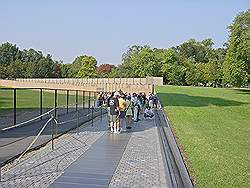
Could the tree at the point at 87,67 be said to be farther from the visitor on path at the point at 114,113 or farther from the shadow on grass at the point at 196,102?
the visitor on path at the point at 114,113

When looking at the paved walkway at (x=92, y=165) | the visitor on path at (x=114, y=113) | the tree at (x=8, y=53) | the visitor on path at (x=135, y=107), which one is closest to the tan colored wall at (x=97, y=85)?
the visitor on path at (x=135, y=107)

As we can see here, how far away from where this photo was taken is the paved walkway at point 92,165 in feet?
32.0

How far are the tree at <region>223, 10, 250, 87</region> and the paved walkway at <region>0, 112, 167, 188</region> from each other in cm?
6527

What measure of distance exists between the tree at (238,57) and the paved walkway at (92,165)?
6527 centimetres

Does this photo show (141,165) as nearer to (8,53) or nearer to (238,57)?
(238,57)

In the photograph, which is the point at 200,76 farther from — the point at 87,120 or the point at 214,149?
the point at 214,149

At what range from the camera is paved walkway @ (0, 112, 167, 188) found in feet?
32.0

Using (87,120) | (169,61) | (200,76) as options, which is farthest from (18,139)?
(200,76)

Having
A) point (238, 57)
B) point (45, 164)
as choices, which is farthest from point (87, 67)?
point (45, 164)

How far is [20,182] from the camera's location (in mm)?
9352

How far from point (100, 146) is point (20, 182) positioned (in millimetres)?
6297

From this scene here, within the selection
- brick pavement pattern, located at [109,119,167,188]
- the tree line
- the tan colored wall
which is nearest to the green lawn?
brick pavement pattern, located at [109,119,167,188]

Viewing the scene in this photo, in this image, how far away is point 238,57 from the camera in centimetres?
7981

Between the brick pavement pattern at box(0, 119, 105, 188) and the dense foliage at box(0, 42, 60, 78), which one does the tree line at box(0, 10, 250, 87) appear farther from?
the brick pavement pattern at box(0, 119, 105, 188)
